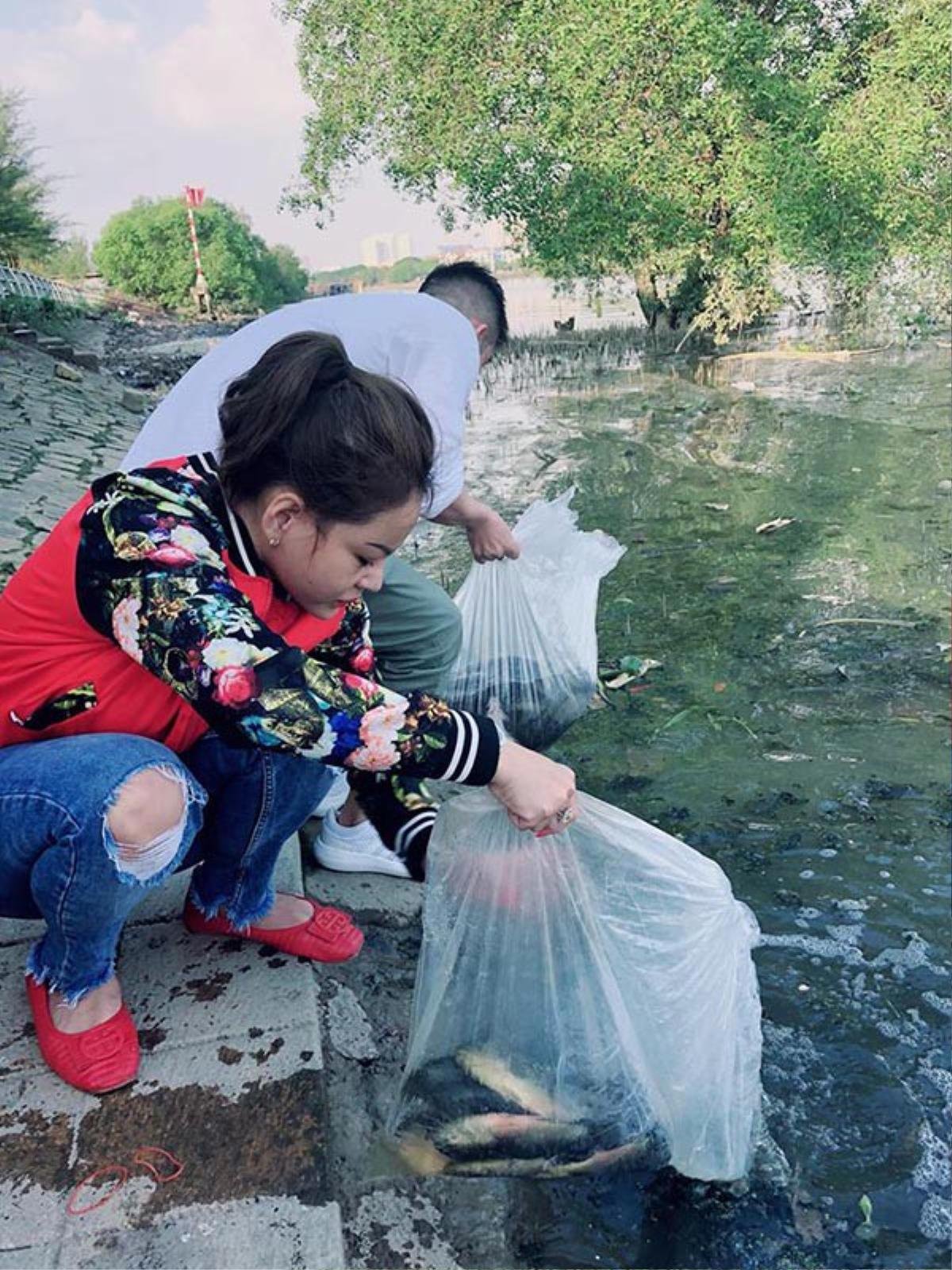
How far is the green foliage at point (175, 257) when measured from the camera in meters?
39.1

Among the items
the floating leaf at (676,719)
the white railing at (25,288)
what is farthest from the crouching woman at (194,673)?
the white railing at (25,288)

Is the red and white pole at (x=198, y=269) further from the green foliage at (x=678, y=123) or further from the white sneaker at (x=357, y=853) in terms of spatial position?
the white sneaker at (x=357, y=853)

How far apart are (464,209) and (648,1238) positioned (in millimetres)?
14790

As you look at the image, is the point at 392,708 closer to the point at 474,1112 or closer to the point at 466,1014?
the point at 466,1014

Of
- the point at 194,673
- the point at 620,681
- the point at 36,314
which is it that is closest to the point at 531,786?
the point at 194,673

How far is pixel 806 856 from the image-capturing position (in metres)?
2.29

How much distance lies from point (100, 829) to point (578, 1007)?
0.70 m

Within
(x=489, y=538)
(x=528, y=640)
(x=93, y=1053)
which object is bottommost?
(x=93, y=1053)

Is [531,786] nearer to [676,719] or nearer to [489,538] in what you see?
[489,538]

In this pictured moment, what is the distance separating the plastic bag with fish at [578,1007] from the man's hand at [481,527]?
988 mm

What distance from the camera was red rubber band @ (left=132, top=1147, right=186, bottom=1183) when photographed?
1.25m

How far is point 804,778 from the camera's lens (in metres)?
2.63

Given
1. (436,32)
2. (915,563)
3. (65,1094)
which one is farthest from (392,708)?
(436,32)

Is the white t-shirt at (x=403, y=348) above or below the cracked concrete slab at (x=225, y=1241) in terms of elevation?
above
